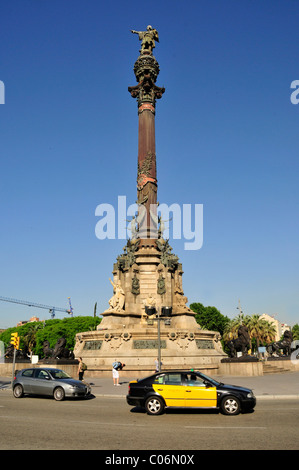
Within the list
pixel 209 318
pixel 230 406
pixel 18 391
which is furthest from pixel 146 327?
pixel 209 318

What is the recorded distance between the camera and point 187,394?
466 inches

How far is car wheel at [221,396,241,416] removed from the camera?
452 inches

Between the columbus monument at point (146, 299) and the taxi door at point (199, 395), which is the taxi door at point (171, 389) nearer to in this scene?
the taxi door at point (199, 395)

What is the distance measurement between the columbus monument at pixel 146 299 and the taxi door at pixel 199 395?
826 centimetres

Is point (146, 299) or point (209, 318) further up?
point (146, 299)

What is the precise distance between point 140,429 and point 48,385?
26.5ft

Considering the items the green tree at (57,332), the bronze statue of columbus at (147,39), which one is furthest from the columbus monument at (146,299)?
the green tree at (57,332)

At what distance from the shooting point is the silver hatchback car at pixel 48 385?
51.1ft

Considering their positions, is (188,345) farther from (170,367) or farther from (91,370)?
(91,370)

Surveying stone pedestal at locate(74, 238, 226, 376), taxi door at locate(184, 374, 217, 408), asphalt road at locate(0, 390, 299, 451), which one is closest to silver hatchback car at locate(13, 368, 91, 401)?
asphalt road at locate(0, 390, 299, 451)

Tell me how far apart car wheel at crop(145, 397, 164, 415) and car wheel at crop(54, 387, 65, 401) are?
17.1 feet

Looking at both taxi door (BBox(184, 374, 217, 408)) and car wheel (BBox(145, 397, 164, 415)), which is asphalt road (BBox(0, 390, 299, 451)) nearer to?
car wheel (BBox(145, 397, 164, 415))

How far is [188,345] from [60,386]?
1536cm

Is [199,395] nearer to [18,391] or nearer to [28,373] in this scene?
[28,373]
